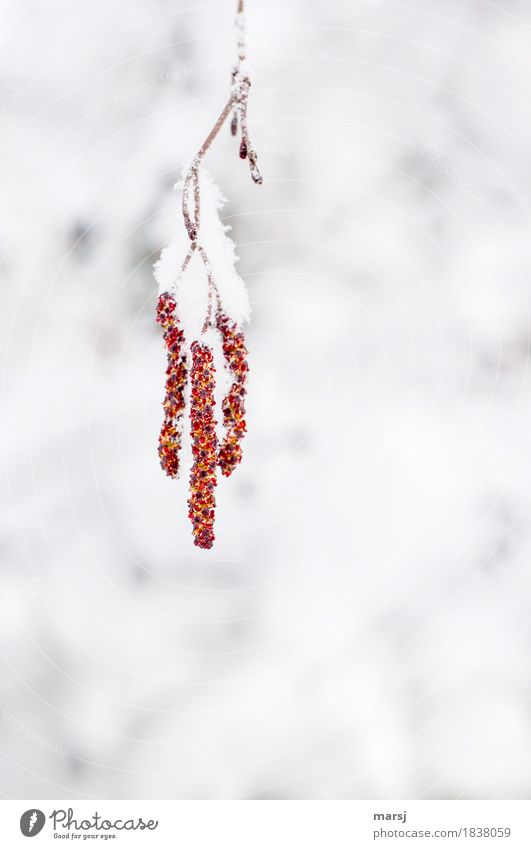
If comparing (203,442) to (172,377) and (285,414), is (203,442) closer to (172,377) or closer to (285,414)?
(172,377)

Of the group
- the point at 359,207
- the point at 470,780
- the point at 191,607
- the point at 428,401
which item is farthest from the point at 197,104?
the point at 470,780

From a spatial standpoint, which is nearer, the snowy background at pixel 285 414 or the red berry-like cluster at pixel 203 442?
the red berry-like cluster at pixel 203 442

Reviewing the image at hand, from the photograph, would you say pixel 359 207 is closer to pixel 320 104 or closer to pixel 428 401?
pixel 320 104
